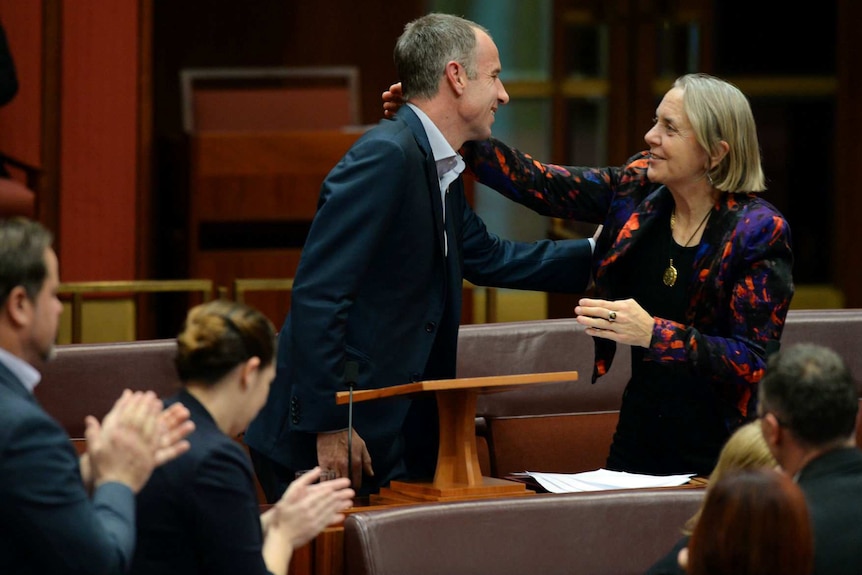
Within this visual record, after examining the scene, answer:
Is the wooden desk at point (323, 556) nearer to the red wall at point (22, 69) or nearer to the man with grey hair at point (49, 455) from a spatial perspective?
the man with grey hair at point (49, 455)

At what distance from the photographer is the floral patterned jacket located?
2.51 meters

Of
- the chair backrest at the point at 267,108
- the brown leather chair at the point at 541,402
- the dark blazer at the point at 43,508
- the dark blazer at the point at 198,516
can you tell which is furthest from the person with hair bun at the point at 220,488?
the chair backrest at the point at 267,108

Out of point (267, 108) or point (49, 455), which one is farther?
point (267, 108)

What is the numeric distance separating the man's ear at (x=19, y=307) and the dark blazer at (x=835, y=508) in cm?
98

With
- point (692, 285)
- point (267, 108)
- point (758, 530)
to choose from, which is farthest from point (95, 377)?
point (267, 108)

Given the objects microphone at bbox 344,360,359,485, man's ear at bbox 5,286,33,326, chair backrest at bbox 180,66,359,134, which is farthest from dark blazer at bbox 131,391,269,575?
chair backrest at bbox 180,66,359,134

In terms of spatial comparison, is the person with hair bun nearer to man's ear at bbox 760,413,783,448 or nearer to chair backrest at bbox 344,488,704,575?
chair backrest at bbox 344,488,704,575

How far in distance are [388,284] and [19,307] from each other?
1004 millimetres

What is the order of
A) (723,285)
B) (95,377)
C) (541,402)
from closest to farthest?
(723,285) → (95,377) → (541,402)

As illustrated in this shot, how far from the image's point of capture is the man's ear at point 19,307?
1690 mm

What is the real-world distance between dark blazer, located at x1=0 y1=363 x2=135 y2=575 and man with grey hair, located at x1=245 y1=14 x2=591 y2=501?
0.87 m

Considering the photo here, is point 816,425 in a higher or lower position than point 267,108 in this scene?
lower

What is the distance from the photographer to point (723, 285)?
2.58 metres

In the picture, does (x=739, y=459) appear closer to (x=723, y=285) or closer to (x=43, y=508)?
(x=723, y=285)
